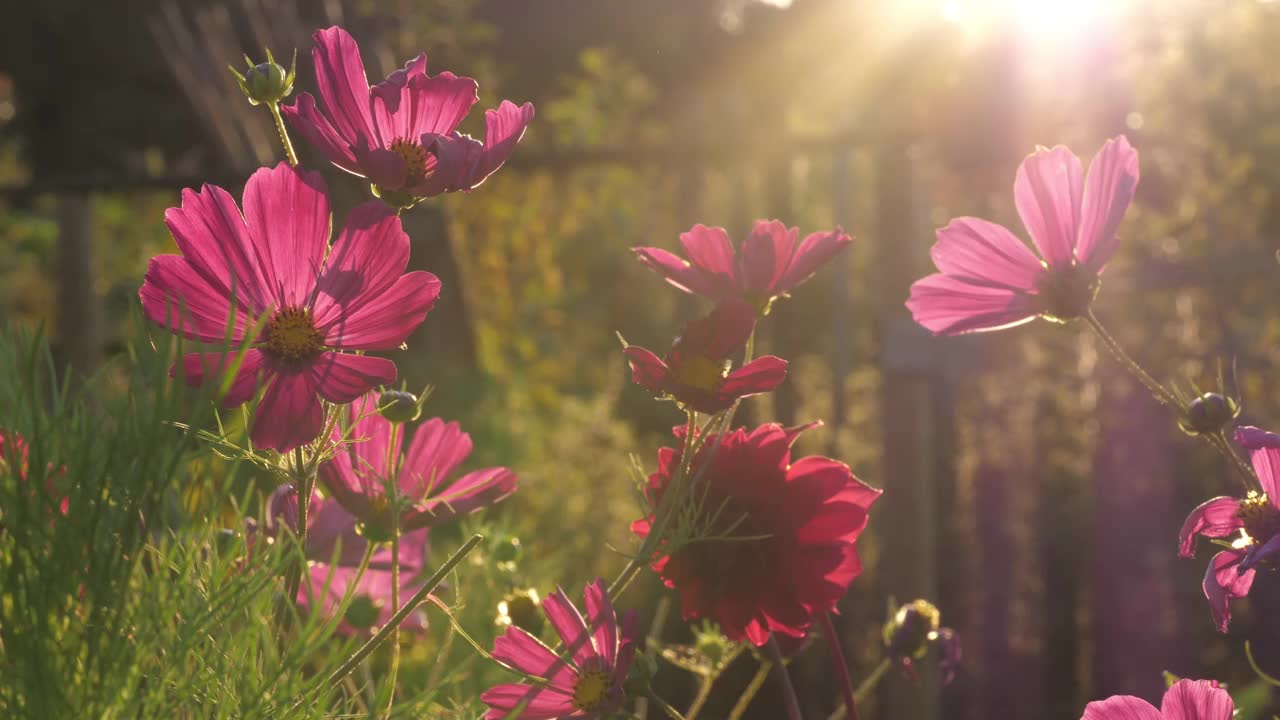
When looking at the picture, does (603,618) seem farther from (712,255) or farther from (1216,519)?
(1216,519)

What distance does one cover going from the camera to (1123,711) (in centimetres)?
64

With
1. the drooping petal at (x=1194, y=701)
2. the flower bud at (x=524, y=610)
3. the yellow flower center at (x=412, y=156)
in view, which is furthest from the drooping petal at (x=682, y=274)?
the drooping petal at (x=1194, y=701)

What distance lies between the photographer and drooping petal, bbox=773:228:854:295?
64cm

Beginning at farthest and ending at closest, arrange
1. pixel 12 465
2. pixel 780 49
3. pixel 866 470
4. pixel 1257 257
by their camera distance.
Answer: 1. pixel 780 49
2. pixel 866 470
3. pixel 1257 257
4. pixel 12 465

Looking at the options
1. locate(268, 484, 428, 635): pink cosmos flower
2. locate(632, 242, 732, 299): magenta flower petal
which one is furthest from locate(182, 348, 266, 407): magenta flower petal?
locate(632, 242, 732, 299): magenta flower petal

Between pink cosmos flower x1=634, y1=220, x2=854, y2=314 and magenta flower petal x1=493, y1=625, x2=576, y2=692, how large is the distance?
0.21 metres

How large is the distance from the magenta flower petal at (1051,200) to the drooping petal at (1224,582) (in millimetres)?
184

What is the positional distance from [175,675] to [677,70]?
7757 mm

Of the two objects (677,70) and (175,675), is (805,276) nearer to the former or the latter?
(175,675)

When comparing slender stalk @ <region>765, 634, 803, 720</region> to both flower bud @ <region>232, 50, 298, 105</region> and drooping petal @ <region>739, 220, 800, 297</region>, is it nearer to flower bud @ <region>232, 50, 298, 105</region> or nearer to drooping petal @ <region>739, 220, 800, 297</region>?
drooping petal @ <region>739, 220, 800, 297</region>

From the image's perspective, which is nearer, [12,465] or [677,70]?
[12,465]

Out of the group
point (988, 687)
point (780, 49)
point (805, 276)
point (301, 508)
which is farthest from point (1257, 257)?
point (780, 49)

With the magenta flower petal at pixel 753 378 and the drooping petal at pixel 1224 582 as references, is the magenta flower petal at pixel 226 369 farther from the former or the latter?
the drooping petal at pixel 1224 582

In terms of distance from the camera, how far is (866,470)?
18.3 ft
